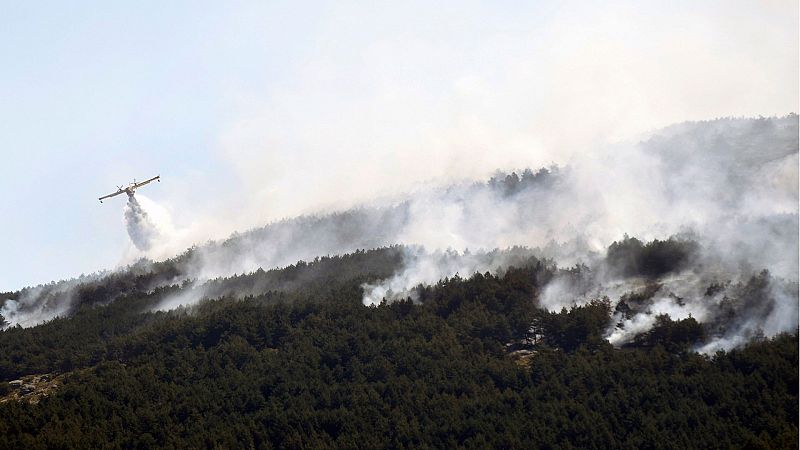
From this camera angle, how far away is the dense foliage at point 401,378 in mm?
112625

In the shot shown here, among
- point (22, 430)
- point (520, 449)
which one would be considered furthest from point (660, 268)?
point (22, 430)

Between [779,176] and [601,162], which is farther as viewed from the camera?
[601,162]

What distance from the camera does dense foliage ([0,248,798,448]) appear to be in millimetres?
112625

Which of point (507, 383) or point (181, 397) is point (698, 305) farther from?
point (181, 397)

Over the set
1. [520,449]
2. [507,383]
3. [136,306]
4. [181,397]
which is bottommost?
[520,449]

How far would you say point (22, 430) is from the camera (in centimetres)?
13462

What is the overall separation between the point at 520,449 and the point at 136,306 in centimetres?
9601

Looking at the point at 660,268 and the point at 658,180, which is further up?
the point at 658,180

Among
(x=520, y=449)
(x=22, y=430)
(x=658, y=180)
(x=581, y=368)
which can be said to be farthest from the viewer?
(x=658, y=180)

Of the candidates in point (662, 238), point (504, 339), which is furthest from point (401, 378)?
point (662, 238)

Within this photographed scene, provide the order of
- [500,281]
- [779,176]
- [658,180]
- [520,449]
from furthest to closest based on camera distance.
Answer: [658,180] → [779,176] → [500,281] → [520,449]

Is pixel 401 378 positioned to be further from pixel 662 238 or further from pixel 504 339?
pixel 662 238

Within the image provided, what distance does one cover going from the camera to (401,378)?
134000 millimetres

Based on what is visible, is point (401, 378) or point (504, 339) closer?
point (401, 378)
